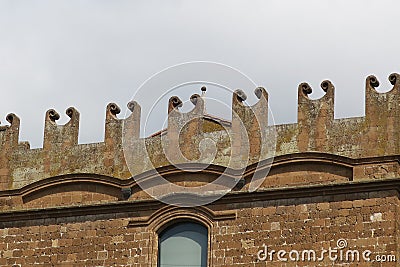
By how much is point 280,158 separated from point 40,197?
5555 mm

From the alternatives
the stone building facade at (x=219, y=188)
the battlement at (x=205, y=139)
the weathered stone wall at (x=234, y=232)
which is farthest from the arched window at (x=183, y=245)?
the battlement at (x=205, y=139)

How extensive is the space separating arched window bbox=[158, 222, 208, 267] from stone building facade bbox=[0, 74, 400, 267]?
0.35ft

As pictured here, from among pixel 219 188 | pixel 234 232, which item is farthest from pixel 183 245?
pixel 219 188

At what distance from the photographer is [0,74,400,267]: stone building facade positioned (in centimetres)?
3238

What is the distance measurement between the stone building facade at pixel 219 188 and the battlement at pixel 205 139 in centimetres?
2

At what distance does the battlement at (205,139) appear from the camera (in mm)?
32938

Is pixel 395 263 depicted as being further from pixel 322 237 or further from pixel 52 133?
pixel 52 133

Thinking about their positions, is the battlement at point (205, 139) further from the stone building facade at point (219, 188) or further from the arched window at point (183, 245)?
the arched window at point (183, 245)

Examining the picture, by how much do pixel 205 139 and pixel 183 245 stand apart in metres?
2.29

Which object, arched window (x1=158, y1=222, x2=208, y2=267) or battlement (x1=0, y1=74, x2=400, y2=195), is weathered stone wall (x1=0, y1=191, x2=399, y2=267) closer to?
arched window (x1=158, y1=222, x2=208, y2=267)

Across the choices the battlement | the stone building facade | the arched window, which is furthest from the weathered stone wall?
the battlement

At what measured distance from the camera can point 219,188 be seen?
110ft

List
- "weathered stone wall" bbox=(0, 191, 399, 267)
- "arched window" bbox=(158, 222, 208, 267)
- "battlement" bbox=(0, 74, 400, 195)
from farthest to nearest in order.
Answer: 1. "arched window" bbox=(158, 222, 208, 267)
2. "battlement" bbox=(0, 74, 400, 195)
3. "weathered stone wall" bbox=(0, 191, 399, 267)

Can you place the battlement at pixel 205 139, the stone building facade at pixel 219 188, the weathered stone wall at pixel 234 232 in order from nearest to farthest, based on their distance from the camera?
the weathered stone wall at pixel 234 232 < the stone building facade at pixel 219 188 < the battlement at pixel 205 139
